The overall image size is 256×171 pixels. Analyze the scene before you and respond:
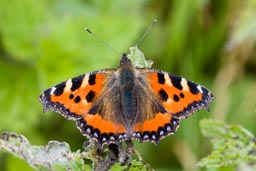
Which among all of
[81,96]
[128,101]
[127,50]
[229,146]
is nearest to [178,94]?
[128,101]

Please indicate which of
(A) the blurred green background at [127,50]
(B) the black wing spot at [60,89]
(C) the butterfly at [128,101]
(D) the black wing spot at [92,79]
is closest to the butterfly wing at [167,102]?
(C) the butterfly at [128,101]

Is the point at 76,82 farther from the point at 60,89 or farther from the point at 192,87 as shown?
the point at 192,87

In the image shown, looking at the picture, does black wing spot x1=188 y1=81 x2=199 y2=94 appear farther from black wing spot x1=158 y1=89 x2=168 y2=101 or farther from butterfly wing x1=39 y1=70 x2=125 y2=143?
butterfly wing x1=39 y1=70 x2=125 y2=143

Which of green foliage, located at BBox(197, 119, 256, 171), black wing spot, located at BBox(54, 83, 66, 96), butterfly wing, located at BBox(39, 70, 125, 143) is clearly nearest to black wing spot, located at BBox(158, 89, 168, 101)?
butterfly wing, located at BBox(39, 70, 125, 143)

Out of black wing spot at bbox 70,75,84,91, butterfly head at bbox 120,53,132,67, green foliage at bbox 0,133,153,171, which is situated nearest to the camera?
green foliage at bbox 0,133,153,171

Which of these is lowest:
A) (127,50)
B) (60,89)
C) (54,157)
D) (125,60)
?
(54,157)

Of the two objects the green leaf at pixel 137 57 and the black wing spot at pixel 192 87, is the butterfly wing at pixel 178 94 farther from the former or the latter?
the green leaf at pixel 137 57

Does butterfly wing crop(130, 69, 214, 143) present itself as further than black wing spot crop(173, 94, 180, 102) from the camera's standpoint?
No
